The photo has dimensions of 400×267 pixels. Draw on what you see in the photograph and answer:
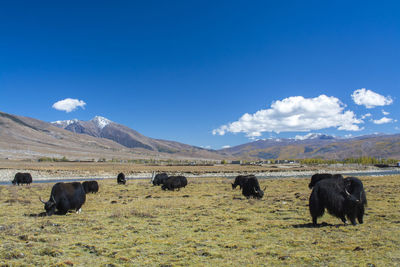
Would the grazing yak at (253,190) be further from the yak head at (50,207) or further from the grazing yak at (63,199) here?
the yak head at (50,207)

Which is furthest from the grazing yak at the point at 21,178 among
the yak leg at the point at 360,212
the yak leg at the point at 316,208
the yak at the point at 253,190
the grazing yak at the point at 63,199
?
the yak leg at the point at 360,212

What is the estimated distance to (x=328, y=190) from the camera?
10.3 meters

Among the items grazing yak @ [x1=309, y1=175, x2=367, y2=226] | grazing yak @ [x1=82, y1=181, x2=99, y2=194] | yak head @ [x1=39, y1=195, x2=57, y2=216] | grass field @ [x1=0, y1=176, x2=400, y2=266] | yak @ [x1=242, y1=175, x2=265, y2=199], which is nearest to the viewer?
grass field @ [x1=0, y1=176, x2=400, y2=266]

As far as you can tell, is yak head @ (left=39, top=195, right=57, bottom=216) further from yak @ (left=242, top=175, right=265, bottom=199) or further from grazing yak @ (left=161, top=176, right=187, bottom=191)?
grazing yak @ (left=161, top=176, right=187, bottom=191)

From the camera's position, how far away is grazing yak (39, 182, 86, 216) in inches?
527

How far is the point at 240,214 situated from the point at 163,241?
221 inches

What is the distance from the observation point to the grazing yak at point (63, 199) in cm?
1338

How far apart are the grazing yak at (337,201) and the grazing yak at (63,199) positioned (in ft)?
36.4

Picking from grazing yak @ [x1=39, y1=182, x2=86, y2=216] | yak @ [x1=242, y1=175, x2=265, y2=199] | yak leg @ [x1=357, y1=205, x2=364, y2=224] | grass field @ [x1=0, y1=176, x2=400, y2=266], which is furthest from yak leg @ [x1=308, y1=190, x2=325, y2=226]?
grazing yak @ [x1=39, y1=182, x2=86, y2=216]

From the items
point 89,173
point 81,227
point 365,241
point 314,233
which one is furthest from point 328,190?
point 89,173

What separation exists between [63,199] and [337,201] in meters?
12.1

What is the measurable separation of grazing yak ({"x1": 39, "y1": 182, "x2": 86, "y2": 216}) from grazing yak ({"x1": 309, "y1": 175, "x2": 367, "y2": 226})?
36.4ft

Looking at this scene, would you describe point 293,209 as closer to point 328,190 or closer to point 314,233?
point 328,190

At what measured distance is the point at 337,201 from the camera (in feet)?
33.2
